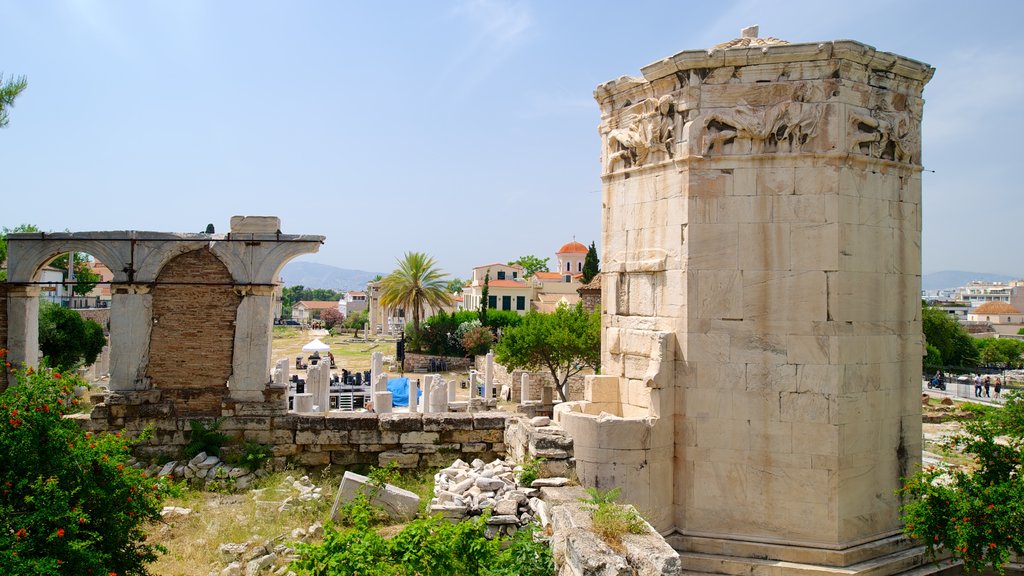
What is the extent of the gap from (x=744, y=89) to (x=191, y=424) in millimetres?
9234

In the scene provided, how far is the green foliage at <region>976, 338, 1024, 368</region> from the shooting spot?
5199 cm

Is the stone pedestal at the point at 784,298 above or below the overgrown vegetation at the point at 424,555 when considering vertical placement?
above

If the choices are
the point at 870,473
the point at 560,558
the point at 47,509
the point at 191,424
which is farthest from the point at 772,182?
the point at 191,424

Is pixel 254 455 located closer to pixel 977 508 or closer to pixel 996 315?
pixel 977 508

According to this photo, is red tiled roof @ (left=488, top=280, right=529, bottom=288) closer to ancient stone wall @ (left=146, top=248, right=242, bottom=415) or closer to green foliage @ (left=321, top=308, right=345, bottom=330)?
green foliage @ (left=321, top=308, right=345, bottom=330)

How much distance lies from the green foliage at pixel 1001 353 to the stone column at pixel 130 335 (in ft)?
194

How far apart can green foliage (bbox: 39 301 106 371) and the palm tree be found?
71.2ft

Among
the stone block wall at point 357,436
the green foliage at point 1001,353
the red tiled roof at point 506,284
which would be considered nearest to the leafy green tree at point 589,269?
the red tiled roof at point 506,284

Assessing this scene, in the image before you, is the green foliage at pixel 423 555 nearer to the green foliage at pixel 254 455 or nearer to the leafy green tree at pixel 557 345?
the green foliage at pixel 254 455

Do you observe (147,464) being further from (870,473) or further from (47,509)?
(870,473)

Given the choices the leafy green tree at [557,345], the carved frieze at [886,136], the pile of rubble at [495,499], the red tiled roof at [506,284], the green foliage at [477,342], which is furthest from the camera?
the red tiled roof at [506,284]

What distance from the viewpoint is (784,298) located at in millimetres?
8211

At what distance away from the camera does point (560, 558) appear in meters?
5.94

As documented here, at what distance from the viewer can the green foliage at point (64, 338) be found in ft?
71.9
